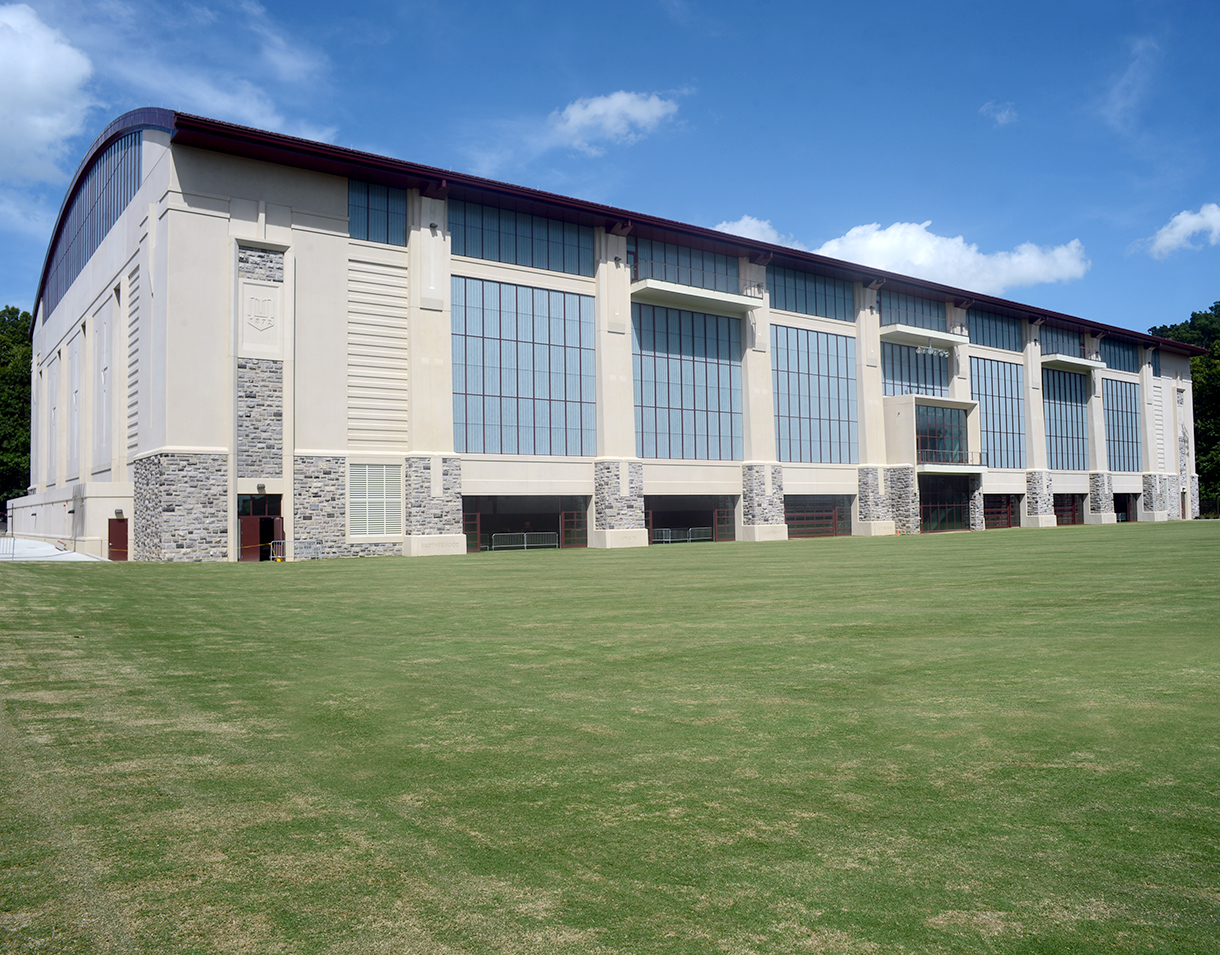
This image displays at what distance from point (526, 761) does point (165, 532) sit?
33.6m

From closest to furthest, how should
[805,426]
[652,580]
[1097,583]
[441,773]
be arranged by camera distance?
[441,773] < [1097,583] < [652,580] < [805,426]

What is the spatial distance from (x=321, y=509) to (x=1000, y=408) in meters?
54.3

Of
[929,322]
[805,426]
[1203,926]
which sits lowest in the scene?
[1203,926]

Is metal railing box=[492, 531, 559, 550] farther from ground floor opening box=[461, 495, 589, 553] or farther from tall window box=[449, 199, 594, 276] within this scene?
tall window box=[449, 199, 594, 276]

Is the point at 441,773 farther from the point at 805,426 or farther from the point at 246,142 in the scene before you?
the point at 805,426

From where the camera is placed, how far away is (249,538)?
36062 millimetres

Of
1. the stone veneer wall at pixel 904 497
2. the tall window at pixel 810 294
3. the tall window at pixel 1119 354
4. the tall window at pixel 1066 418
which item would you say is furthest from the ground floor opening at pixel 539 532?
the tall window at pixel 1119 354

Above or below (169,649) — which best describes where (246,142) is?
above

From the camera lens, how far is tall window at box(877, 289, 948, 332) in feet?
201

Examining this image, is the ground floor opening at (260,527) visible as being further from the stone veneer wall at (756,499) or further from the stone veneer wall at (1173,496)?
the stone veneer wall at (1173,496)

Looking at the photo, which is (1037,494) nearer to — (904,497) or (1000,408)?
(1000,408)

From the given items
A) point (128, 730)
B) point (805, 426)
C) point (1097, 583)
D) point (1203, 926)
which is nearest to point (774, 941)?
point (1203, 926)

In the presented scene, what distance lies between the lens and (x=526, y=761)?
6.04 m

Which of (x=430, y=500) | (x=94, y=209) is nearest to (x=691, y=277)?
(x=430, y=500)
